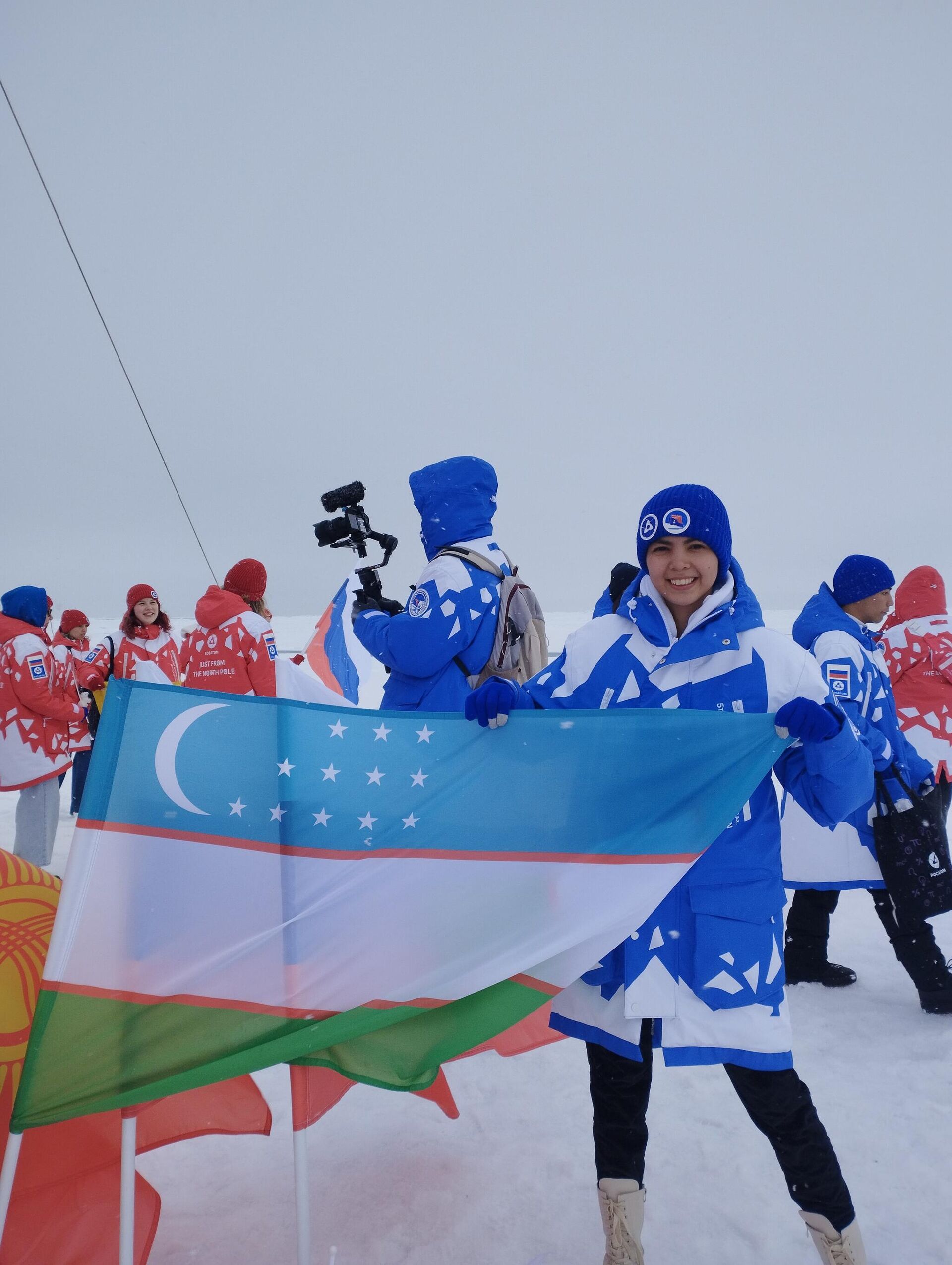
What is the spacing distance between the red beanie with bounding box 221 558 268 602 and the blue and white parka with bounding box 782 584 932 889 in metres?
3.36

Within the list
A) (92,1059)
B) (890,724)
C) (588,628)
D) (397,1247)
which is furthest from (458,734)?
(890,724)

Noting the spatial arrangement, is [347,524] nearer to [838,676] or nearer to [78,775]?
[838,676]

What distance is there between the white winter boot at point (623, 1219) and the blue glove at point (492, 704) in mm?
1169

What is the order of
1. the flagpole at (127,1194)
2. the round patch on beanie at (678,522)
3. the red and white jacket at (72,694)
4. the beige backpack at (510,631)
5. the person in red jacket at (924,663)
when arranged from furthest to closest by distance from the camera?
the red and white jacket at (72,694)
the person in red jacket at (924,663)
the beige backpack at (510,631)
the round patch on beanie at (678,522)
the flagpole at (127,1194)

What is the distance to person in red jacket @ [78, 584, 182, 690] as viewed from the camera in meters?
6.86

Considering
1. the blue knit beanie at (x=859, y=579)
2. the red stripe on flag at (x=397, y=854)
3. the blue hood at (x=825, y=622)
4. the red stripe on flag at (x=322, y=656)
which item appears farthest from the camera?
the red stripe on flag at (x=322, y=656)

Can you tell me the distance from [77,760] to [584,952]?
7806mm

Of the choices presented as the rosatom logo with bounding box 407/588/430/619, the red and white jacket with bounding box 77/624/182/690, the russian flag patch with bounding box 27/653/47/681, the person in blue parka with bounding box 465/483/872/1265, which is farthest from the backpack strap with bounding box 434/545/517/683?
the red and white jacket with bounding box 77/624/182/690

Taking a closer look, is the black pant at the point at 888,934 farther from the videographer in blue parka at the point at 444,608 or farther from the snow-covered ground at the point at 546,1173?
the videographer in blue parka at the point at 444,608

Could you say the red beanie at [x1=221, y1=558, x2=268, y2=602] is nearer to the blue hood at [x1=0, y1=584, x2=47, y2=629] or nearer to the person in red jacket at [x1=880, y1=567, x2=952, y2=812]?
the blue hood at [x1=0, y1=584, x2=47, y2=629]

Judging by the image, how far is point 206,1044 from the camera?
2037 mm

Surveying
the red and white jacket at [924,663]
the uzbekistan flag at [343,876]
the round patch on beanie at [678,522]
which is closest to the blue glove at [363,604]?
the uzbekistan flag at [343,876]

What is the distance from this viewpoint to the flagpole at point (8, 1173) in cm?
190

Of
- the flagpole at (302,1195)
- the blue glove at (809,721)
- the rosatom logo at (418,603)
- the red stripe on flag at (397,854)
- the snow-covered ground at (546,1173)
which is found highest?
the rosatom logo at (418,603)
